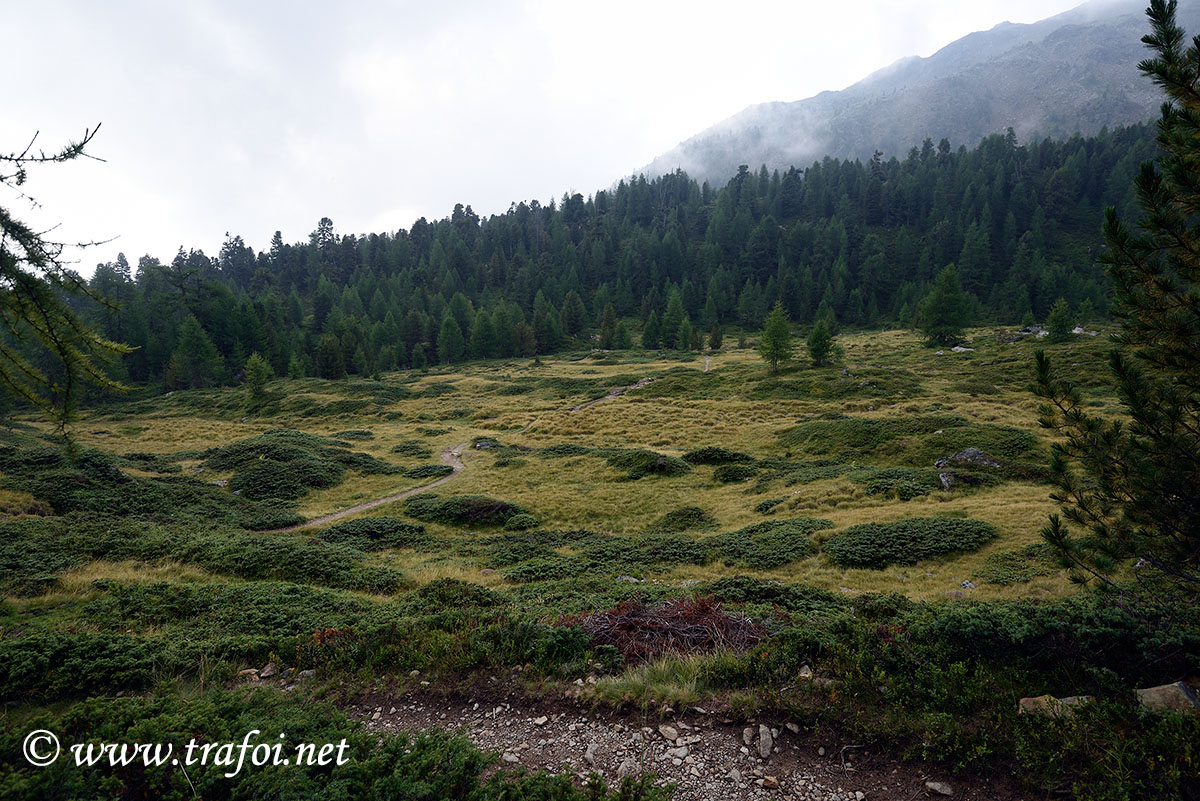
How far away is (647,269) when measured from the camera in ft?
469

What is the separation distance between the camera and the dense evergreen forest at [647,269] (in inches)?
3816

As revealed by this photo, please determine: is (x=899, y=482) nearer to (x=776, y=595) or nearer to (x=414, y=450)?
(x=776, y=595)

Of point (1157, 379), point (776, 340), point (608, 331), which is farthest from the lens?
point (608, 331)

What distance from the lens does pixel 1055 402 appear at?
7203 millimetres

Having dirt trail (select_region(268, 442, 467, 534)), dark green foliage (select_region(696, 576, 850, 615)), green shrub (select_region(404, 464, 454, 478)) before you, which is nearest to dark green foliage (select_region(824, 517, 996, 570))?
dark green foliage (select_region(696, 576, 850, 615))

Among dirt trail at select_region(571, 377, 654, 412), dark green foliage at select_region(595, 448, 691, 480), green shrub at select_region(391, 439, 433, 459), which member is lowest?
dirt trail at select_region(571, 377, 654, 412)

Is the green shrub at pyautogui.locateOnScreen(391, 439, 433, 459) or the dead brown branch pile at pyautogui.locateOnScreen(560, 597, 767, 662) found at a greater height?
the dead brown branch pile at pyautogui.locateOnScreen(560, 597, 767, 662)

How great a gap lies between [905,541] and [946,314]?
76.0 metres

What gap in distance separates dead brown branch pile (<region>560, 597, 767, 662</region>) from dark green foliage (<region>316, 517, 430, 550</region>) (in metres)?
12.9

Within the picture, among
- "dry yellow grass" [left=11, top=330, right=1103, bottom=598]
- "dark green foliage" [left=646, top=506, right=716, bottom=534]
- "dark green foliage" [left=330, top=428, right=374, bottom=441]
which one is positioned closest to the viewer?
"dry yellow grass" [left=11, top=330, right=1103, bottom=598]

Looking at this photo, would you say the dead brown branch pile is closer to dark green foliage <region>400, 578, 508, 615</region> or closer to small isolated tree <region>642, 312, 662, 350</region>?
dark green foliage <region>400, 578, 508, 615</region>

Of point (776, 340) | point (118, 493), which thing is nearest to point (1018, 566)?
point (118, 493)

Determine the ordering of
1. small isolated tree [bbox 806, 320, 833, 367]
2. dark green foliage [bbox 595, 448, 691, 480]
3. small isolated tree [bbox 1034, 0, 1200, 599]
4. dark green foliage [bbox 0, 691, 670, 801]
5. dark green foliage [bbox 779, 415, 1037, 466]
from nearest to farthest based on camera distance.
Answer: dark green foliage [bbox 0, 691, 670, 801] → small isolated tree [bbox 1034, 0, 1200, 599] → dark green foliage [bbox 779, 415, 1037, 466] → dark green foliage [bbox 595, 448, 691, 480] → small isolated tree [bbox 806, 320, 833, 367]

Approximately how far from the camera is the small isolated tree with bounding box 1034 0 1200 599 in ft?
19.3
